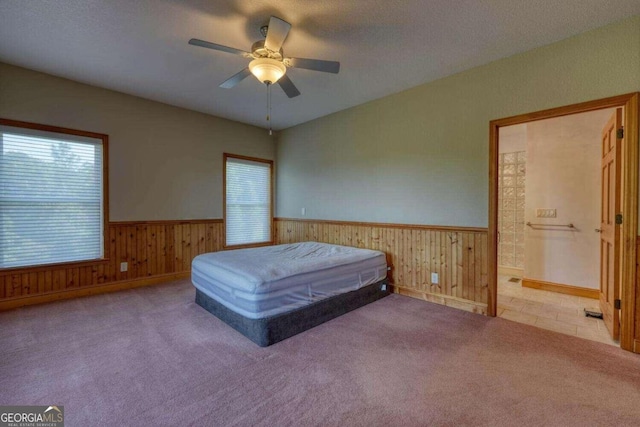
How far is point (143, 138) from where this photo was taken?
412 cm

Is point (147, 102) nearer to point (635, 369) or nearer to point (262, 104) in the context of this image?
point (262, 104)

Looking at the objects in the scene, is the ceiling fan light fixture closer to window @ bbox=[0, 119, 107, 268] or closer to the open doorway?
window @ bbox=[0, 119, 107, 268]

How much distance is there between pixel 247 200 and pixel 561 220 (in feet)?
16.3

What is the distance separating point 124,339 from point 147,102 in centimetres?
328

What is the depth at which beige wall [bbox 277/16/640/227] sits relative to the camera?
2.49m

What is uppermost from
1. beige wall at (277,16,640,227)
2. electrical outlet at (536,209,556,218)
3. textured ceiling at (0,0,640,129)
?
textured ceiling at (0,0,640,129)

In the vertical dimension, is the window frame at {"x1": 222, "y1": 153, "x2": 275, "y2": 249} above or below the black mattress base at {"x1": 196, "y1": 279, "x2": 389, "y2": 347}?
above

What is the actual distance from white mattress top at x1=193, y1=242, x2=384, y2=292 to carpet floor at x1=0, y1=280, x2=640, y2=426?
0.53 m

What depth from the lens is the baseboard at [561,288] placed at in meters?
3.64

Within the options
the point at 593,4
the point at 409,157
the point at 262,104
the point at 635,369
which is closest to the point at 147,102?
the point at 262,104

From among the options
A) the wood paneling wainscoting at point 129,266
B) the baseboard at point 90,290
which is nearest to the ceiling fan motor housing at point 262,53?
the wood paneling wainscoting at point 129,266

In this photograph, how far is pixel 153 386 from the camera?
6.13ft

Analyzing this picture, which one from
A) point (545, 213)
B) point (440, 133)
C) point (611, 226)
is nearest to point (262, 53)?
point (440, 133)

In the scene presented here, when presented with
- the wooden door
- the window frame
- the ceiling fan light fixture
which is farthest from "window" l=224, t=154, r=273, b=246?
the wooden door
